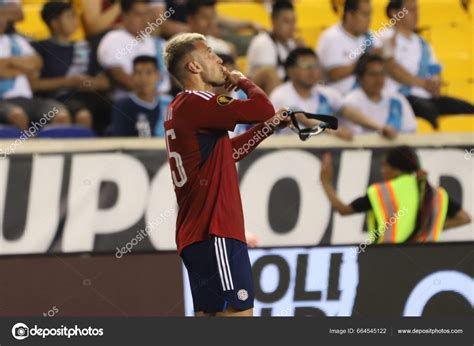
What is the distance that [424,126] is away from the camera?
11094 mm

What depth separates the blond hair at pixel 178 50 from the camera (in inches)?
267

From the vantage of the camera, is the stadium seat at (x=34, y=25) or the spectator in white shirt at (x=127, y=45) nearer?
the spectator in white shirt at (x=127, y=45)

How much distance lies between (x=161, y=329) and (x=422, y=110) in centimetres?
498

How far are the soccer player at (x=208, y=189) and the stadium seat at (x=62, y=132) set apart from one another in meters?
3.16

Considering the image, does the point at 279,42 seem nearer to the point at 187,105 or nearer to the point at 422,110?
the point at 422,110

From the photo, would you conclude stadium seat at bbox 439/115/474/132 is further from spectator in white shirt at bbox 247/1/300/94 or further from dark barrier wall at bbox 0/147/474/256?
spectator in white shirt at bbox 247/1/300/94

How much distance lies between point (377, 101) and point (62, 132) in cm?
254

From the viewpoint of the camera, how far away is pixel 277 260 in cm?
966

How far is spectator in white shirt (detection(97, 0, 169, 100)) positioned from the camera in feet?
34.2

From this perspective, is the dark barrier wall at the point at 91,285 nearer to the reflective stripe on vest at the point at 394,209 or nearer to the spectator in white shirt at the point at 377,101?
the reflective stripe on vest at the point at 394,209

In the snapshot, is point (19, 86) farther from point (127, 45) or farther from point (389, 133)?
point (389, 133)

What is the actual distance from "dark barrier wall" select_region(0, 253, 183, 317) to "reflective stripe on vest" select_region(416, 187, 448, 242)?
1898 millimetres

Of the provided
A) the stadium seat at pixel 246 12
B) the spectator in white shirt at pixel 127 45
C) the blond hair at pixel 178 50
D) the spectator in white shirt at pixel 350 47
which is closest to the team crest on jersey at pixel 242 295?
the blond hair at pixel 178 50

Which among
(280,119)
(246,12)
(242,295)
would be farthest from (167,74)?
(242,295)
